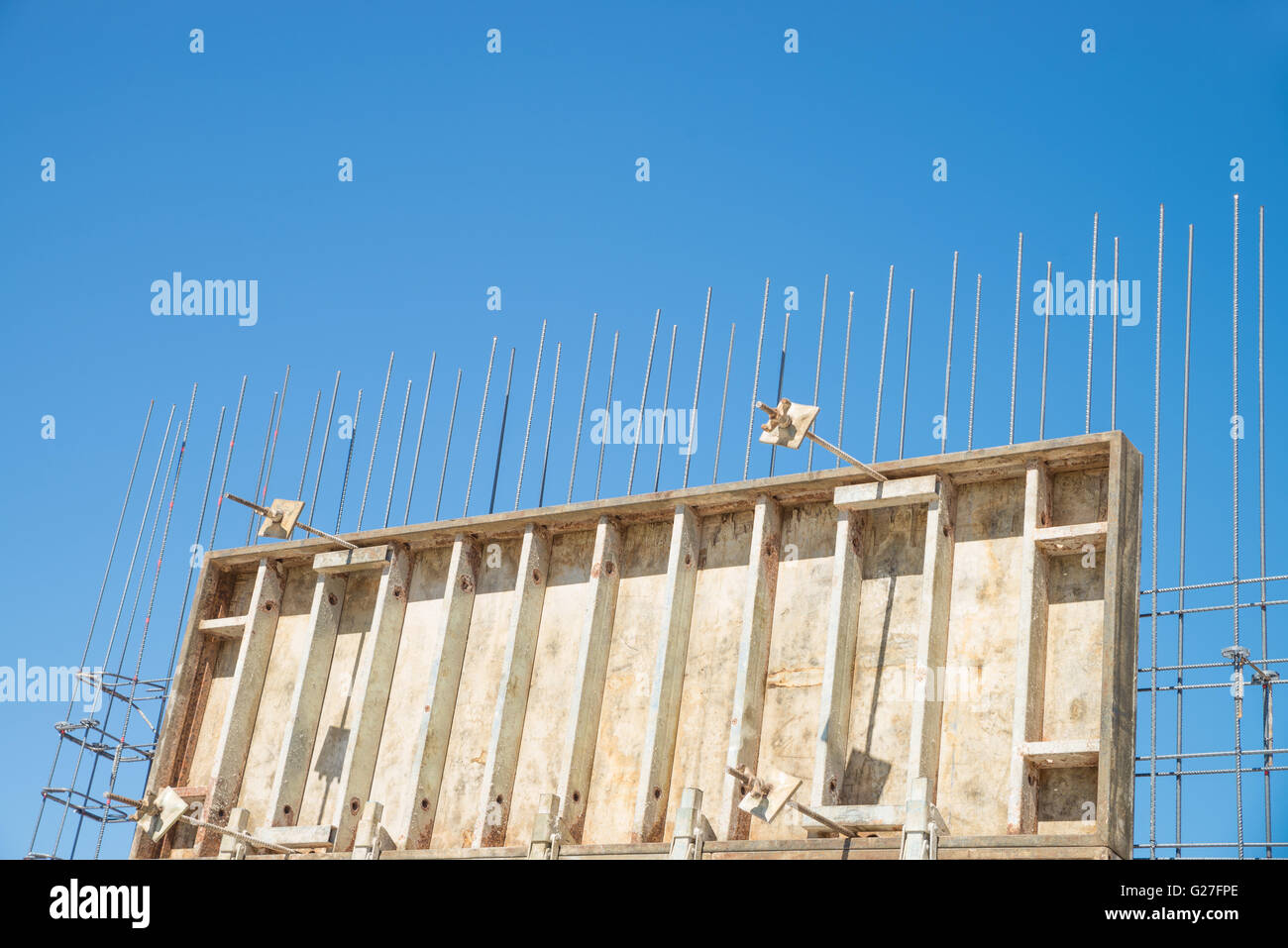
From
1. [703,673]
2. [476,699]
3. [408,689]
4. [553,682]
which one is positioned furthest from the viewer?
[408,689]

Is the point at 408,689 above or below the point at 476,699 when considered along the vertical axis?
above

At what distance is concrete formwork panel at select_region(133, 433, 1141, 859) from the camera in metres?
15.9

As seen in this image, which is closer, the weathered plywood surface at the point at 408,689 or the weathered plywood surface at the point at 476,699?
the weathered plywood surface at the point at 476,699

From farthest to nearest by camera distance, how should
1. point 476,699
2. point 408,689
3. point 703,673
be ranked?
1. point 408,689
2. point 476,699
3. point 703,673

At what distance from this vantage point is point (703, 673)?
18344 millimetres

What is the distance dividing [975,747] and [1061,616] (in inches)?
A: 64.1

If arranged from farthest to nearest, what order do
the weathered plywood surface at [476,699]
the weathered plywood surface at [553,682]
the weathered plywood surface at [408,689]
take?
the weathered plywood surface at [408,689], the weathered plywood surface at [476,699], the weathered plywood surface at [553,682]

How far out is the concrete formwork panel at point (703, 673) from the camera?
52.2 ft

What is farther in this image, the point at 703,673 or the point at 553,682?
the point at 553,682

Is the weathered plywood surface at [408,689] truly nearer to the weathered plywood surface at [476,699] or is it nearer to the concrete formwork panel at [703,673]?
the concrete formwork panel at [703,673]

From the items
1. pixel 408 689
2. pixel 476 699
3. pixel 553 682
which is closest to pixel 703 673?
pixel 553 682

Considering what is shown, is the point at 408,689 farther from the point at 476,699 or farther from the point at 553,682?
the point at 553,682

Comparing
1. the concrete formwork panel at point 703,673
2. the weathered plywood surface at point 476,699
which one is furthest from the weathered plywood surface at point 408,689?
the weathered plywood surface at point 476,699
